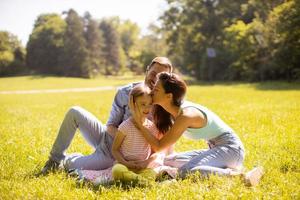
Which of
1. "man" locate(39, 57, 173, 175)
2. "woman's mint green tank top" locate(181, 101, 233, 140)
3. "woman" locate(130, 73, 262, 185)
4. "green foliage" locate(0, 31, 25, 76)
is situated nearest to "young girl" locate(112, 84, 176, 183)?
"woman" locate(130, 73, 262, 185)

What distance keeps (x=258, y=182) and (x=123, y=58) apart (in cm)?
7878

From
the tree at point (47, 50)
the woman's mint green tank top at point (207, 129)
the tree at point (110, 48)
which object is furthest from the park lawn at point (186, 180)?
the tree at point (110, 48)

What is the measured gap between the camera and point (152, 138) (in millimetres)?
5359

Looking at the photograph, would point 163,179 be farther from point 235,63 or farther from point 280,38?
point 235,63

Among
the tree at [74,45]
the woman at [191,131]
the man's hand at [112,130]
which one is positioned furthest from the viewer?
the tree at [74,45]

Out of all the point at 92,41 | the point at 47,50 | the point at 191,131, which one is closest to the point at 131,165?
the point at 191,131

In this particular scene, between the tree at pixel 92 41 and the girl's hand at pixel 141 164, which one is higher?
the tree at pixel 92 41

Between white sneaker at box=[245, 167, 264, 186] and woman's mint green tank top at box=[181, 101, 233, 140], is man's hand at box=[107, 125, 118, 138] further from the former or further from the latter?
white sneaker at box=[245, 167, 264, 186]

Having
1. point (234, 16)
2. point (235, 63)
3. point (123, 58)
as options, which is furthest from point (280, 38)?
point (123, 58)

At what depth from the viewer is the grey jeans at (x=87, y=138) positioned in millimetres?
5941

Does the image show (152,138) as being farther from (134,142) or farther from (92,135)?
(92,135)

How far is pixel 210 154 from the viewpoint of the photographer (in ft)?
18.4

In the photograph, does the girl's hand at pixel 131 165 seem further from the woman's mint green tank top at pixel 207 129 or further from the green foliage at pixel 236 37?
the green foliage at pixel 236 37

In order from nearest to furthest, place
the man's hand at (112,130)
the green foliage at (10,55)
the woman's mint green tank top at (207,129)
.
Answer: the woman's mint green tank top at (207,129)
the man's hand at (112,130)
the green foliage at (10,55)
